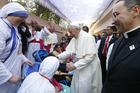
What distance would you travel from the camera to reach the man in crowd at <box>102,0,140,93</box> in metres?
1.09

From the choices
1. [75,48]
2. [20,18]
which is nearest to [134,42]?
[20,18]

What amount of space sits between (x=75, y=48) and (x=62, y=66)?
25.6 inches

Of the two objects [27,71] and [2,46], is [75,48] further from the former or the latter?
[2,46]

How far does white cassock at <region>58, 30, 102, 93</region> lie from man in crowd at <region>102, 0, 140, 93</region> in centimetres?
125

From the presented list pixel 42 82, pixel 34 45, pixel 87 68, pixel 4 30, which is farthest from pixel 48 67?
pixel 34 45

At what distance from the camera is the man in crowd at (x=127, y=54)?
1.09m

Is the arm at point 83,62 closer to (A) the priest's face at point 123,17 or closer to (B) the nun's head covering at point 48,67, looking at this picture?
(B) the nun's head covering at point 48,67

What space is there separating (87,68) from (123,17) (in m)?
1.69

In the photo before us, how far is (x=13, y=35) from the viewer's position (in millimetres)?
1663

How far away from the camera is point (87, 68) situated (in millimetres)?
2701

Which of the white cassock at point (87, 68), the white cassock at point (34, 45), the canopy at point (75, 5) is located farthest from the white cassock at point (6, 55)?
the canopy at point (75, 5)

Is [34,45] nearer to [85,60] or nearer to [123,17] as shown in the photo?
[85,60]

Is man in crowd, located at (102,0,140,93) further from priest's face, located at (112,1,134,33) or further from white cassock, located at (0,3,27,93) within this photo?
white cassock, located at (0,3,27,93)

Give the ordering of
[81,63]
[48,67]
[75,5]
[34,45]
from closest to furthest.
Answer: [48,67]
[81,63]
[34,45]
[75,5]
